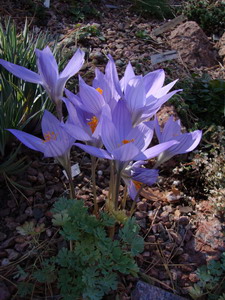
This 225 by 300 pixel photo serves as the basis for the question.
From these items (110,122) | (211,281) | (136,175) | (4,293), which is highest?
(110,122)

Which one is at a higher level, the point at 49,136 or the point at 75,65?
the point at 75,65

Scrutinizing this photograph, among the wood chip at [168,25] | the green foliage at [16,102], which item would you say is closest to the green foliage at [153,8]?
the wood chip at [168,25]

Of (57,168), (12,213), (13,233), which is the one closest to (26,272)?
(13,233)

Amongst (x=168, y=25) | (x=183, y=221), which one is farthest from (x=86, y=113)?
(x=168, y=25)

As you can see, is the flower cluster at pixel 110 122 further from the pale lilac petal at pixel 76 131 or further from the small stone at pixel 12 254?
the small stone at pixel 12 254

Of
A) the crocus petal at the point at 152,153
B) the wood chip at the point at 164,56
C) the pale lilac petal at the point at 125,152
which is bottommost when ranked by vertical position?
the wood chip at the point at 164,56

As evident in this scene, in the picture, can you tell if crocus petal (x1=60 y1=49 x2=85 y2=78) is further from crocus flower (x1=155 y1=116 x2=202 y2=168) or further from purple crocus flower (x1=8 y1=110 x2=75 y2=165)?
crocus flower (x1=155 y1=116 x2=202 y2=168)

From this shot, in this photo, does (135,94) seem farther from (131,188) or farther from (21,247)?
(21,247)

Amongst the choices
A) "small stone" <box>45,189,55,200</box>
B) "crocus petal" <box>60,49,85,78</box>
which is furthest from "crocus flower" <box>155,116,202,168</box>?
"small stone" <box>45,189,55,200</box>
